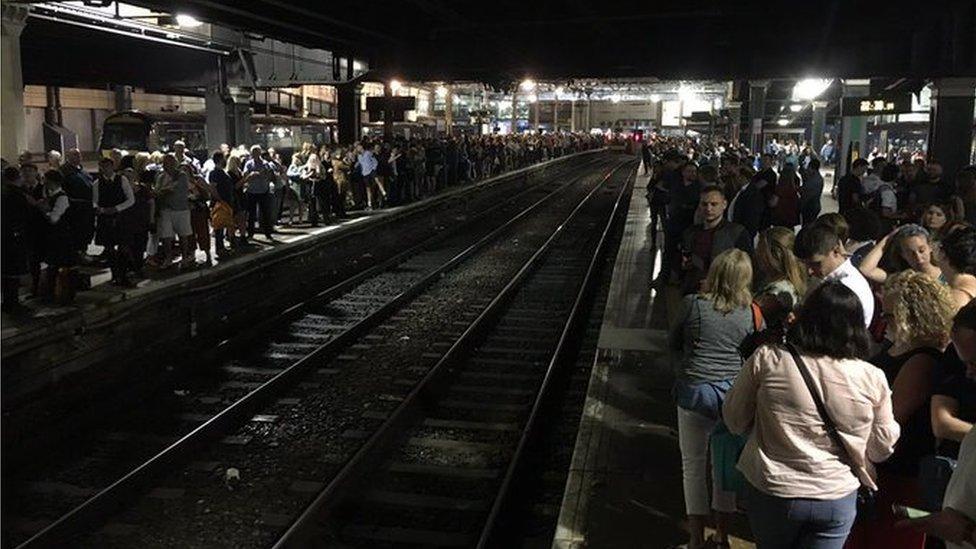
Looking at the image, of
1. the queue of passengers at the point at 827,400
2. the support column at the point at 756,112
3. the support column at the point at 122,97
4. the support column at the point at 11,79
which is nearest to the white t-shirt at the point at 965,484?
the queue of passengers at the point at 827,400

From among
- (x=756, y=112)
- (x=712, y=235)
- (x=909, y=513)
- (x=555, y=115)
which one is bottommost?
(x=909, y=513)

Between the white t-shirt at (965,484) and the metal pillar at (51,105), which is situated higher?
the metal pillar at (51,105)

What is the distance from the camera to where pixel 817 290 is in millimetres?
3244

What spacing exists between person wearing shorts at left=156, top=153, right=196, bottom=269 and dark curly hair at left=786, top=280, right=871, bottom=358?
11278 mm

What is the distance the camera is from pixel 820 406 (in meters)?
3.21

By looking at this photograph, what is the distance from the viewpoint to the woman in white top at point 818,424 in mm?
3193

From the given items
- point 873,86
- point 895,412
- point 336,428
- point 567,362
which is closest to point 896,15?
point 567,362

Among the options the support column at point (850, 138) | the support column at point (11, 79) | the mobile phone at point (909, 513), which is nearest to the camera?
the mobile phone at point (909, 513)

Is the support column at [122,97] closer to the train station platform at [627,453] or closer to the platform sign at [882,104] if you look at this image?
the platform sign at [882,104]

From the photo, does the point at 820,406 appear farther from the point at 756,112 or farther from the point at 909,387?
the point at 756,112

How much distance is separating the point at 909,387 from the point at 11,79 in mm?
16221

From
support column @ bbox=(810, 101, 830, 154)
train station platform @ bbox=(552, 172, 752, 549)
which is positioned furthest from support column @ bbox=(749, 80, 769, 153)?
train station platform @ bbox=(552, 172, 752, 549)

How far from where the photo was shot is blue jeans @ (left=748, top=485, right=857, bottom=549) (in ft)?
10.7

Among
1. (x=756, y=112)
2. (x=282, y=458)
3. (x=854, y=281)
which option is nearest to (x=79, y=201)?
(x=282, y=458)
